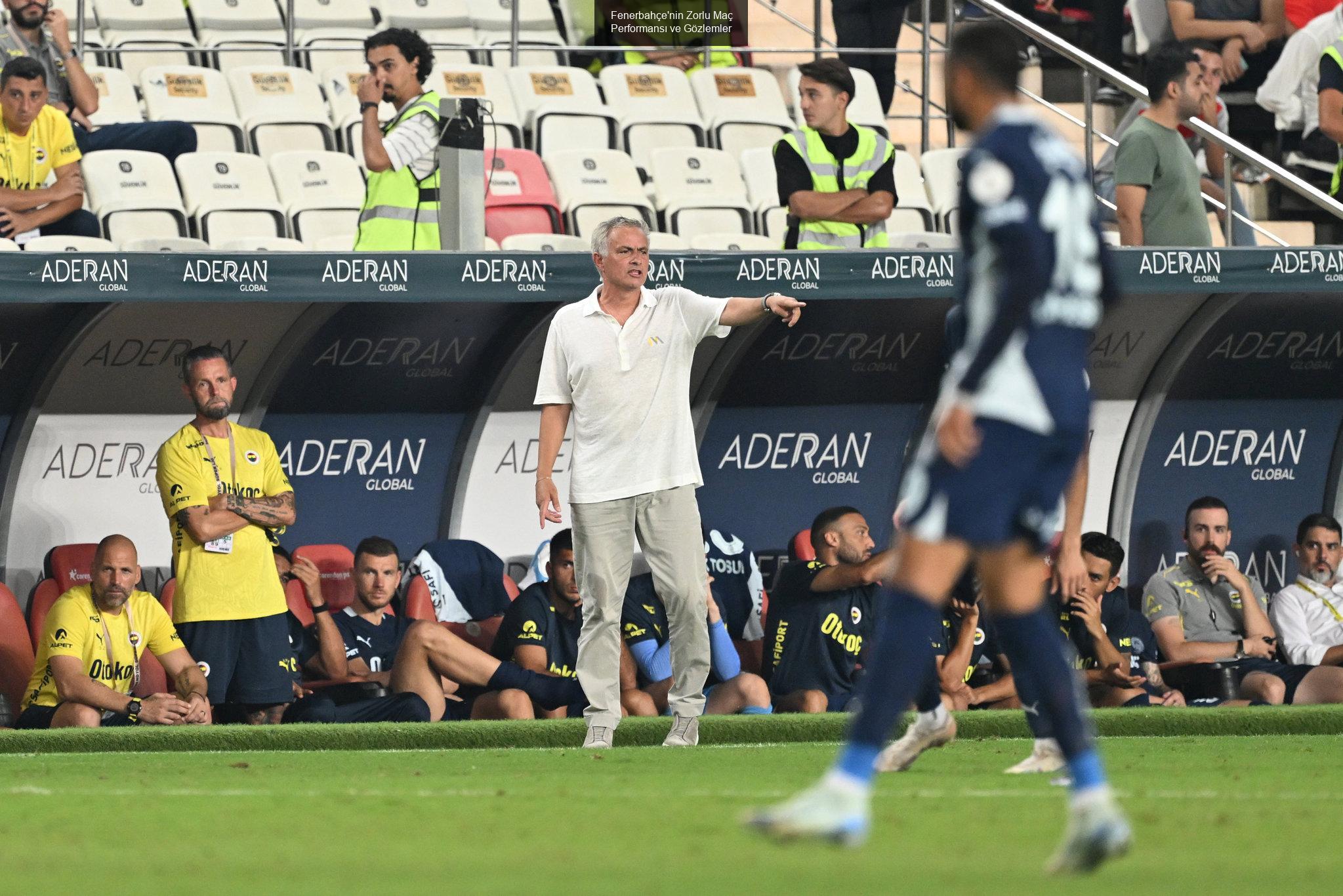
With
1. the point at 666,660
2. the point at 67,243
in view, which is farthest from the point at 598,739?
the point at 67,243

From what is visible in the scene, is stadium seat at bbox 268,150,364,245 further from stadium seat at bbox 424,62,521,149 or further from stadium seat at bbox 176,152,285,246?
stadium seat at bbox 424,62,521,149

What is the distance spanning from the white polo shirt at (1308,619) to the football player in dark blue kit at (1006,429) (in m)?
7.20

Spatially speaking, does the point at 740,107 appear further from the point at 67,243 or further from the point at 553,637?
A: the point at 67,243

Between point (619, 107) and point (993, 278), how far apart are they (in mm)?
8769

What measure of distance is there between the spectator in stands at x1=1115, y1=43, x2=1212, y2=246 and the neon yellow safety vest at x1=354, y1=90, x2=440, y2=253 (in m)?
3.45

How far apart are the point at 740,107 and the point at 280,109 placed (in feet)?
9.34

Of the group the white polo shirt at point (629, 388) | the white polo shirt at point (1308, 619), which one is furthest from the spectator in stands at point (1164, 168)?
the white polo shirt at point (629, 388)

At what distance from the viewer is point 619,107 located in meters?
12.9

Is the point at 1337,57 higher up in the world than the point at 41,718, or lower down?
higher up

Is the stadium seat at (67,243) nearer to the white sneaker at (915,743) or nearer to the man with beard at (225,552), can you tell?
the man with beard at (225,552)

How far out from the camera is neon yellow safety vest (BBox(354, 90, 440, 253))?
10234mm

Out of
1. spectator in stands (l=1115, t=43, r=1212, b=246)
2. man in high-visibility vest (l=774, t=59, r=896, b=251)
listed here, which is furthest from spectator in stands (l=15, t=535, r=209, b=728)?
spectator in stands (l=1115, t=43, r=1212, b=246)

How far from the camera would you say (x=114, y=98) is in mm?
12078

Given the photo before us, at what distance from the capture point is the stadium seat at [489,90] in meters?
12.3
